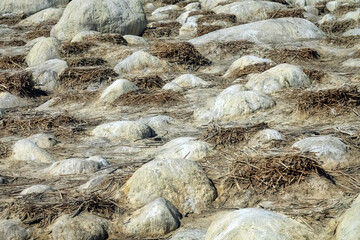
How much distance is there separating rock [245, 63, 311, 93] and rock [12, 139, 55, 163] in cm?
427

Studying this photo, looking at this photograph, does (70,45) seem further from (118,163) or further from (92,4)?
(118,163)

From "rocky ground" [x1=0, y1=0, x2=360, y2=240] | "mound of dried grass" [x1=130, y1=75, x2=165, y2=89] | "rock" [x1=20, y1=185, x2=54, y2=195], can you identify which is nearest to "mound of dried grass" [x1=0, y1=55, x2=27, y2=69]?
"rocky ground" [x1=0, y1=0, x2=360, y2=240]

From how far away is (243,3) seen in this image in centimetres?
2275

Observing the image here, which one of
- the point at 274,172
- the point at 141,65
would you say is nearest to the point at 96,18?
the point at 141,65

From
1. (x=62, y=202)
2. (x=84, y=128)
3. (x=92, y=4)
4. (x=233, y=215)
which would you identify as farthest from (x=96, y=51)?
(x=233, y=215)

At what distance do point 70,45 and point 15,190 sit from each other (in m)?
10.1

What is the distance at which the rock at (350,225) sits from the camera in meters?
4.32

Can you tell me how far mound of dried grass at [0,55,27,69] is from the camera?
16672 mm

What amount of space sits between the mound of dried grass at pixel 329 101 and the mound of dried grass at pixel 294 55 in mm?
4689

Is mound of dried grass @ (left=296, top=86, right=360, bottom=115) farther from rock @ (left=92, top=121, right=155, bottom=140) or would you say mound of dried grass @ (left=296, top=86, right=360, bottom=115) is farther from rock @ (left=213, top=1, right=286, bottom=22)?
rock @ (left=213, top=1, right=286, bottom=22)

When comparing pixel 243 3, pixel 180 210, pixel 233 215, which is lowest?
pixel 243 3

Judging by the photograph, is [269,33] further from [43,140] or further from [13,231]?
[13,231]

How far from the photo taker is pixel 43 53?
16.9 metres

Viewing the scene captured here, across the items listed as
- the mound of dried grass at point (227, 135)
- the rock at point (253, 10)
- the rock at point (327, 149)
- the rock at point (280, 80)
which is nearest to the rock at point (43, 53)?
the rock at point (280, 80)
